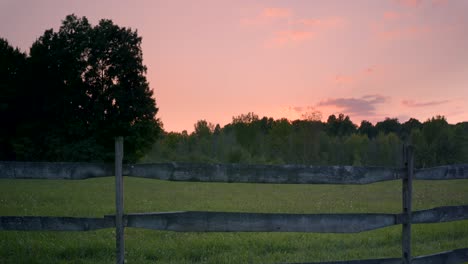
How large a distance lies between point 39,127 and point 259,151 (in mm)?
43939

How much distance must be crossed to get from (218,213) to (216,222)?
111 mm

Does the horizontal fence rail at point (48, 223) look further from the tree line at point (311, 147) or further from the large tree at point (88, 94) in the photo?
the tree line at point (311, 147)

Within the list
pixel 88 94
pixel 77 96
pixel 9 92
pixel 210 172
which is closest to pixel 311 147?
pixel 88 94

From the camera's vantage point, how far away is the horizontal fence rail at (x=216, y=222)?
19.0ft

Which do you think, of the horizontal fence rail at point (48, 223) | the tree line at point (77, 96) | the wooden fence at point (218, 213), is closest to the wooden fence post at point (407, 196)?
the wooden fence at point (218, 213)

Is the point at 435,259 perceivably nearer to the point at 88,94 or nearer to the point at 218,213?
the point at 218,213

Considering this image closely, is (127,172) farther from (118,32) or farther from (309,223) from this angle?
(118,32)

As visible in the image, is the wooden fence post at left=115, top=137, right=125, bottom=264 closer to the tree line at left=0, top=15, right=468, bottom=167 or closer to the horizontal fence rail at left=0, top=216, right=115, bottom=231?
the horizontal fence rail at left=0, top=216, right=115, bottom=231

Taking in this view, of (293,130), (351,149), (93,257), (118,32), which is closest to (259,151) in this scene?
(293,130)

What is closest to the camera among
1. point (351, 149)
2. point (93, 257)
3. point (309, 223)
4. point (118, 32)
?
point (309, 223)

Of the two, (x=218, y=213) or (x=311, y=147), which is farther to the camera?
(x=311, y=147)

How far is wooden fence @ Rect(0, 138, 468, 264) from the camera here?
18.9 ft

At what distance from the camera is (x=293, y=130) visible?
86.7m

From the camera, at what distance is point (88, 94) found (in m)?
52.2
